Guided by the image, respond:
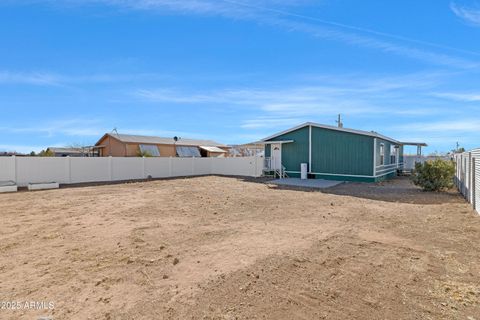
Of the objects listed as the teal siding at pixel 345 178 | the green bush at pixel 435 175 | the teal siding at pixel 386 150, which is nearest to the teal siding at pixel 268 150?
the teal siding at pixel 345 178

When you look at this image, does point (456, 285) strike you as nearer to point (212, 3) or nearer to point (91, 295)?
point (91, 295)

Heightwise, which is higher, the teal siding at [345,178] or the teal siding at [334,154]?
the teal siding at [334,154]

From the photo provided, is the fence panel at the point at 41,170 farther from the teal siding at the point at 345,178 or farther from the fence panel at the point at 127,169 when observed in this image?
the teal siding at the point at 345,178

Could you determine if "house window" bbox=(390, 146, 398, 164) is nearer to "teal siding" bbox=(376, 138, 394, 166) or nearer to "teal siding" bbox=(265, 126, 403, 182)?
"teal siding" bbox=(376, 138, 394, 166)

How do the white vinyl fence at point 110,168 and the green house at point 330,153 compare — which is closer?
the white vinyl fence at point 110,168

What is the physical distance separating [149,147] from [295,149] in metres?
16.6

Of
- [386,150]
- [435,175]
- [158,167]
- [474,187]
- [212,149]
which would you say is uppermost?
[212,149]

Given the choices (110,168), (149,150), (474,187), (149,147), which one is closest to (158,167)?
(110,168)

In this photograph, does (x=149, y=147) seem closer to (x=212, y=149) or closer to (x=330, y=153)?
(x=212, y=149)

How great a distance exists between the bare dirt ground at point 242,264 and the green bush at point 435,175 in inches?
187

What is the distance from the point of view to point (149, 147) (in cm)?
2819

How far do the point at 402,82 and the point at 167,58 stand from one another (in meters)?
11.3

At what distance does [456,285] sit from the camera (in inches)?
125

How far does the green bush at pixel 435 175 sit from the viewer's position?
37.4 feet
